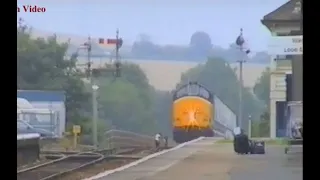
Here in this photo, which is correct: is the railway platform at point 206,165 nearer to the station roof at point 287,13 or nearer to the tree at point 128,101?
the tree at point 128,101

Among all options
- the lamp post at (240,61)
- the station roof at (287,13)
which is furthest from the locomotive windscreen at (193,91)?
the station roof at (287,13)

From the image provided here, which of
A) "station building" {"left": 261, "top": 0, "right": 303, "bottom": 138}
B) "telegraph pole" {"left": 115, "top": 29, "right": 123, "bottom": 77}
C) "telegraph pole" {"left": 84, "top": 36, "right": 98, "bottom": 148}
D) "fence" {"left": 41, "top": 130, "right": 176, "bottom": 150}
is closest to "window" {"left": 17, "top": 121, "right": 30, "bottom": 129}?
"fence" {"left": 41, "top": 130, "right": 176, "bottom": 150}

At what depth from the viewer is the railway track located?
3.27 metres

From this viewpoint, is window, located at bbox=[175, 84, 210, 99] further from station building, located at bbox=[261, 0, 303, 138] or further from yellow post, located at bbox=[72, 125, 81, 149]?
yellow post, located at bbox=[72, 125, 81, 149]

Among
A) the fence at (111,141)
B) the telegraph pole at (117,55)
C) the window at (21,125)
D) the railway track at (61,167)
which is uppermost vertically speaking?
the telegraph pole at (117,55)

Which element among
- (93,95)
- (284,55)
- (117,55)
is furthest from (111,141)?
(284,55)

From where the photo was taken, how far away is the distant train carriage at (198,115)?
10.8ft

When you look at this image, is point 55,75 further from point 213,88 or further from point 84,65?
point 213,88

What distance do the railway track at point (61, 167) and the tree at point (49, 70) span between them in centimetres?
14

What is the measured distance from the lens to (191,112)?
133 inches

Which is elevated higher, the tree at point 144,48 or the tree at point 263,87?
the tree at point 144,48

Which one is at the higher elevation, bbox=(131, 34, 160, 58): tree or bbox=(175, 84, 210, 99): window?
bbox=(131, 34, 160, 58): tree

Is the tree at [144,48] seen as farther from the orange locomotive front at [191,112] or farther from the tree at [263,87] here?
the tree at [263,87]

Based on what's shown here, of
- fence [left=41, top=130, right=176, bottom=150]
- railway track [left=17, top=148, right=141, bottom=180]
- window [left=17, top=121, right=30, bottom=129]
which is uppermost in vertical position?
window [left=17, top=121, right=30, bottom=129]
